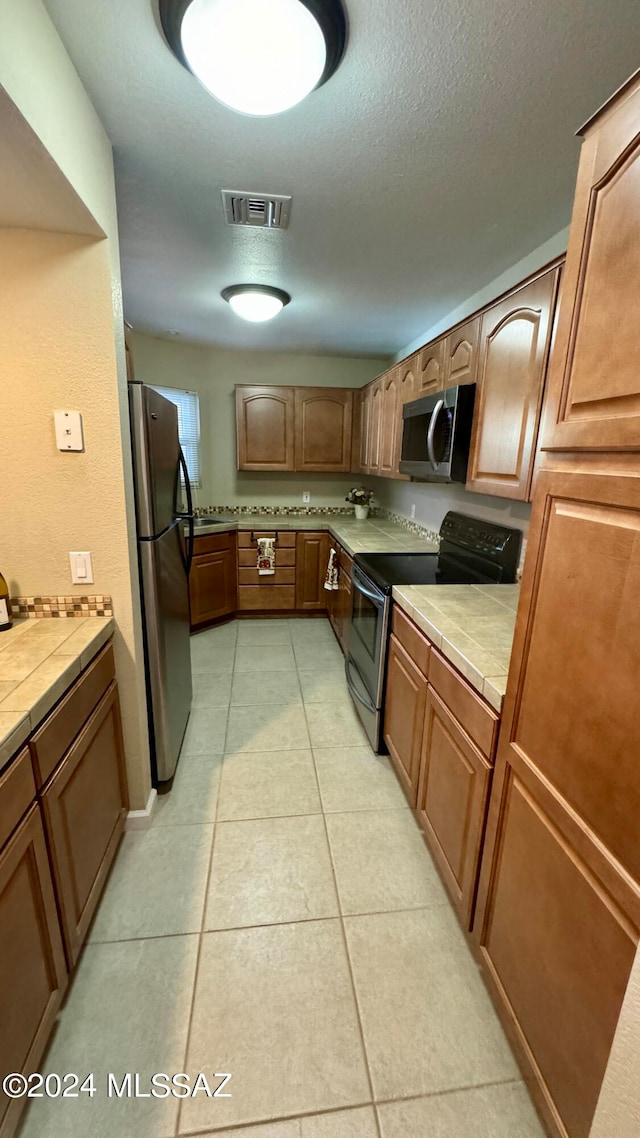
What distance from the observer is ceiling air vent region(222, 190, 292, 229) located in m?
1.71

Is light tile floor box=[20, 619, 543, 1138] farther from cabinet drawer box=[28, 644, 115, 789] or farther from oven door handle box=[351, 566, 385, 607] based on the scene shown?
oven door handle box=[351, 566, 385, 607]

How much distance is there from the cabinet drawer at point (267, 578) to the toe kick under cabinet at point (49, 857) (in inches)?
97.0

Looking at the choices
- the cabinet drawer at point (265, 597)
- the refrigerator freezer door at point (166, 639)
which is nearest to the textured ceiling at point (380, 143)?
the refrigerator freezer door at point (166, 639)

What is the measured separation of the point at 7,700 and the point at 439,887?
61.1 inches

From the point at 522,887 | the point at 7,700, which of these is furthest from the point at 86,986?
the point at 522,887

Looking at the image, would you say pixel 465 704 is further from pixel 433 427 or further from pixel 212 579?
pixel 212 579

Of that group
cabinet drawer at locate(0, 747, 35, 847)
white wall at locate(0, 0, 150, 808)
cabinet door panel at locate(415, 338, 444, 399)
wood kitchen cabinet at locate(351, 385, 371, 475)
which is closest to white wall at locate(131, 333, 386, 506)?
wood kitchen cabinet at locate(351, 385, 371, 475)

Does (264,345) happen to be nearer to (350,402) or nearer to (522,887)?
(350,402)

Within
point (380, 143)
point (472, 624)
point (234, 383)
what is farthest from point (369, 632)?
point (234, 383)

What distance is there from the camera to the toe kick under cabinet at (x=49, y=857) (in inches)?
36.2

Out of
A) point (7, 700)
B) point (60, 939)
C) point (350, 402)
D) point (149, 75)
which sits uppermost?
point (149, 75)

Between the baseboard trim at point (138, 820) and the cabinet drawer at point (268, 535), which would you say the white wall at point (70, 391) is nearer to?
the baseboard trim at point (138, 820)

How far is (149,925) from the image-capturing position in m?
1.44

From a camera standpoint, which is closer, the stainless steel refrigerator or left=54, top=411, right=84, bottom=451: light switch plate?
left=54, top=411, right=84, bottom=451: light switch plate
